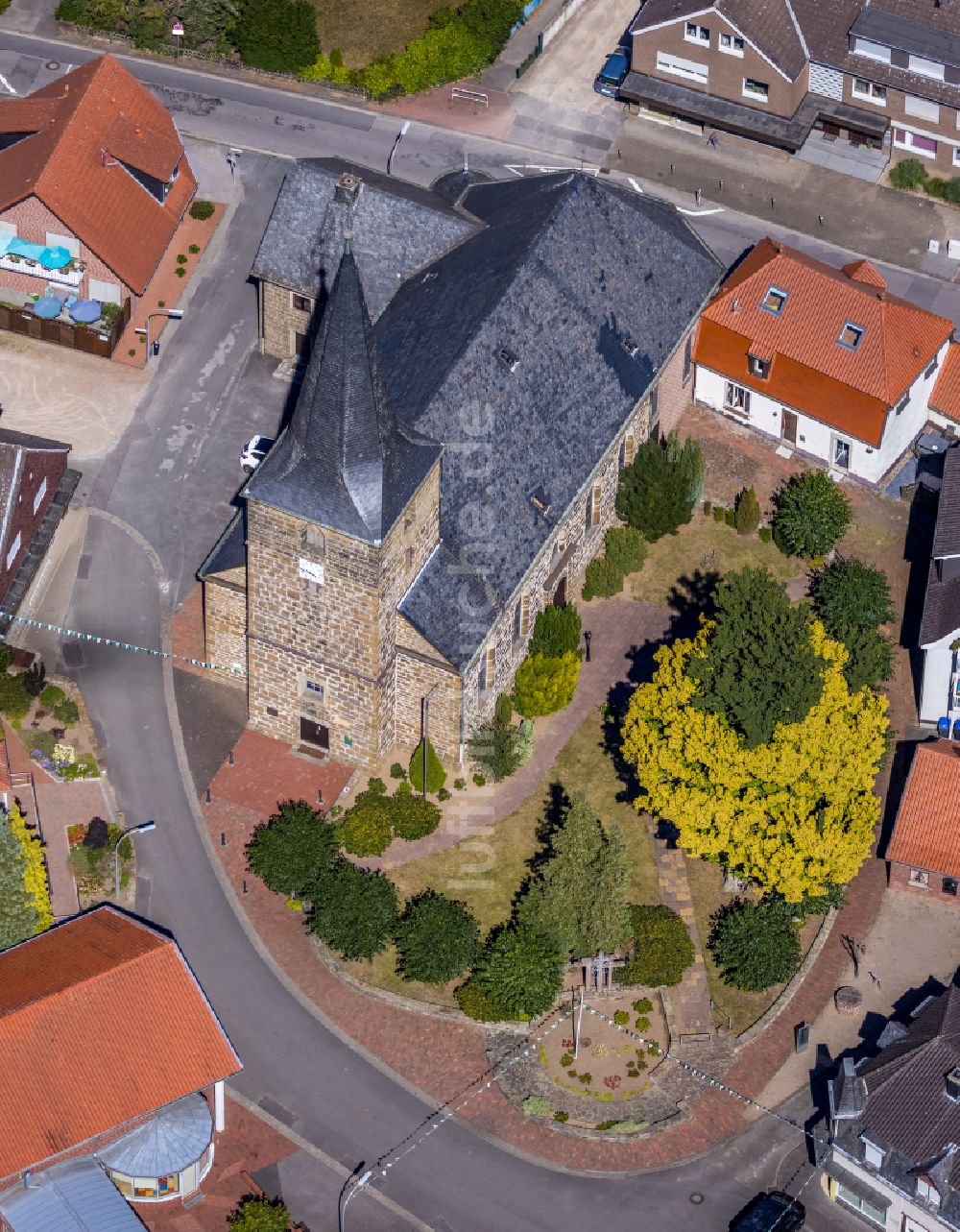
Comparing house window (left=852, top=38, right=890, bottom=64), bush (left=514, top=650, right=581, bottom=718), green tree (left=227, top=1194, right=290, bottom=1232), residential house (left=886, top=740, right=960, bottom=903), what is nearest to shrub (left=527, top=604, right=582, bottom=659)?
bush (left=514, top=650, right=581, bottom=718)

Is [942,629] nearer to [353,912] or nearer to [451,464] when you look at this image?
[451,464]

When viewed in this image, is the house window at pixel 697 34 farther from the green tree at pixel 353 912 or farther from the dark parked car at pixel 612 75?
the green tree at pixel 353 912

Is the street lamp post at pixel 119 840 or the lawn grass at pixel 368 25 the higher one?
the lawn grass at pixel 368 25

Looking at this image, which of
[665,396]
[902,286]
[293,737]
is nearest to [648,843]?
[293,737]

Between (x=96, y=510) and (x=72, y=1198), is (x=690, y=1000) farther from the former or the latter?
(x=96, y=510)

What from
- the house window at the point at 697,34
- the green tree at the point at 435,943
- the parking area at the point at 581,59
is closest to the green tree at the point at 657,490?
the green tree at the point at 435,943

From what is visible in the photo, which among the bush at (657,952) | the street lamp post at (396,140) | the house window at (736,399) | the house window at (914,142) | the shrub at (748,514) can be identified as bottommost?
the bush at (657,952)
